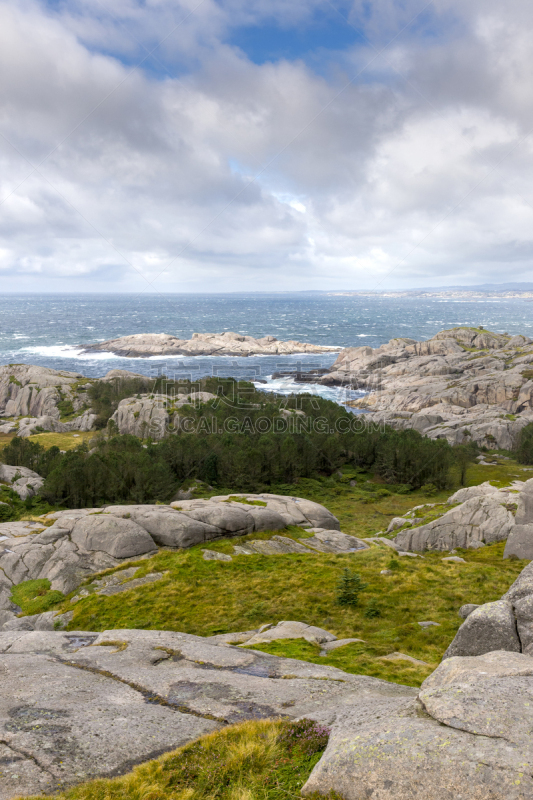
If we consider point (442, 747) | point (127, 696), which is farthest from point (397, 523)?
point (442, 747)

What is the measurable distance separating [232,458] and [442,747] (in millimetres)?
47115

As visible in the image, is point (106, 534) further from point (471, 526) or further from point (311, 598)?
point (471, 526)

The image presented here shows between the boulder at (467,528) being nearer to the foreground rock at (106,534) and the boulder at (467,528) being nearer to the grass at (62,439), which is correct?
the foreground rock at (106,534)

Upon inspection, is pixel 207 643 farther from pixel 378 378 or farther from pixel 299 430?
pixel 378 378

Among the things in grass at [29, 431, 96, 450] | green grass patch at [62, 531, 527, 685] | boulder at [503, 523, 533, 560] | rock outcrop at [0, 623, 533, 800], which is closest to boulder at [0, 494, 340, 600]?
green grass patch at [62, 531, 527, 685]

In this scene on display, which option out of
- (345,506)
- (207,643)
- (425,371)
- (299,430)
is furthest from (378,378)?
(207,643)

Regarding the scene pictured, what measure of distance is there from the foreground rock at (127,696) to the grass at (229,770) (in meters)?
0.53

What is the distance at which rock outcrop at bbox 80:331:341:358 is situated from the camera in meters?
175

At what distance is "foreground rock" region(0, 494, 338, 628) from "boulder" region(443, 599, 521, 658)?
21.6 metres

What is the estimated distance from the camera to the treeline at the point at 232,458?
43469mm

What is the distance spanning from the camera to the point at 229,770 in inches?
276

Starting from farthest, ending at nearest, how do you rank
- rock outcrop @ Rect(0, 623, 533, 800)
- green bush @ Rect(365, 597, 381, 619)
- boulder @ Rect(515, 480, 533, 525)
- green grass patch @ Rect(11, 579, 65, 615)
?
boulder @ Rect(515, 480, 533, 525)
green grass patch @ Rect(11, 579, 65, 615)
green bush @ Rect(365, 597, 381, 619)
rock outcrop @ Rect(0, 623, 533, 800)

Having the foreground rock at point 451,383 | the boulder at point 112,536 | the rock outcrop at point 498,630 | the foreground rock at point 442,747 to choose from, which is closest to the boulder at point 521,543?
the rock outcrop at point 498,630

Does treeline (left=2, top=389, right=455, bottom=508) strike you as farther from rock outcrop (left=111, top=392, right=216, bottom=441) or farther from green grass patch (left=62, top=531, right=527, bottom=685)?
green grass patch (left=62, top=531, right=527, bottom=685)
